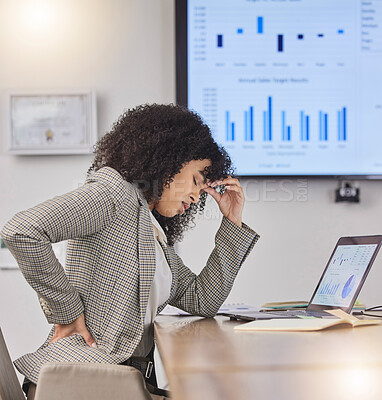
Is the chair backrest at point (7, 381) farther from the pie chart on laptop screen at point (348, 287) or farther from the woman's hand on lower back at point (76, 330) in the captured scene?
the pie chart on laptop screen at point (348, 287)

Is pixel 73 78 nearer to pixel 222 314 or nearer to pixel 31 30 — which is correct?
pixel 31 30

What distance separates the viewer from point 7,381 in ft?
3.97

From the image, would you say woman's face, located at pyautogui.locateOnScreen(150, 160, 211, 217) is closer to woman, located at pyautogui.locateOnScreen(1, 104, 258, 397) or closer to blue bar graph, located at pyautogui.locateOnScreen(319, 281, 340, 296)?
woman, located at pyautogui.locateOnScreen(1, 104, 258, 397)

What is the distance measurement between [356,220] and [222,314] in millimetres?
1146

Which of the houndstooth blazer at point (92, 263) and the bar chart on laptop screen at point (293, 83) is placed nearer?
the houndstooth blazer at point (92, 263)

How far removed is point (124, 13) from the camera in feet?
8.80

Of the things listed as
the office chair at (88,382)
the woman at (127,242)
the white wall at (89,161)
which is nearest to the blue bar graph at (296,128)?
the white wall at (89,161)

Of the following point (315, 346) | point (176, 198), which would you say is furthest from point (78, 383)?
point (176, 198)

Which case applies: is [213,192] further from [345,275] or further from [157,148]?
[345,275]

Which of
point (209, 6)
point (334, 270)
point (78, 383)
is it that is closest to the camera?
point (78, 383)

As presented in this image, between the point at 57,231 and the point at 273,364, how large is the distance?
2.00 ft

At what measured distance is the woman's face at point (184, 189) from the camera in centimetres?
167

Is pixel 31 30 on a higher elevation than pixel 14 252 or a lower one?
higher

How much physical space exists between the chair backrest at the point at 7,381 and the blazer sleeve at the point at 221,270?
57 cm
